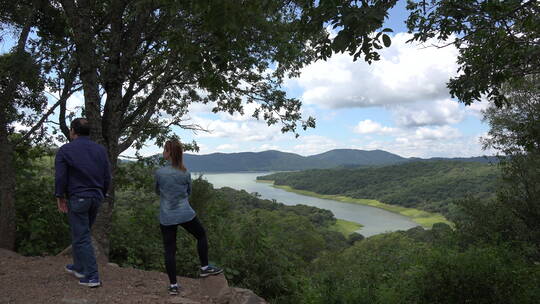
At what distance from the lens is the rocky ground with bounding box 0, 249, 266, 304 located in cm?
383

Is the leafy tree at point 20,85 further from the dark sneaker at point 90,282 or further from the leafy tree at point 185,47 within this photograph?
the dark sneaker at point 90,282

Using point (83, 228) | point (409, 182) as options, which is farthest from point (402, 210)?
point (83, 228)

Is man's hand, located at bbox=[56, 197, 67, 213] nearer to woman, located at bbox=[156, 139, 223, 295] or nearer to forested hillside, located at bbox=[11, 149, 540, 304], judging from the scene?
woman, located at bbox=[156, 139, 223, 295]

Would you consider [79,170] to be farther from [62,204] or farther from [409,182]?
[409,182]

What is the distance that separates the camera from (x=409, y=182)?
121750 mm

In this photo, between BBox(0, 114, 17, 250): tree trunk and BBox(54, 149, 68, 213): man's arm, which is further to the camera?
BBox(0, 114, 17, 250): tree trunk

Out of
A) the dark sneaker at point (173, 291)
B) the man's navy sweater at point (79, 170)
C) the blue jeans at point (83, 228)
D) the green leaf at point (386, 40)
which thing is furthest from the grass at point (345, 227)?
the green leaf at point (386, 40)

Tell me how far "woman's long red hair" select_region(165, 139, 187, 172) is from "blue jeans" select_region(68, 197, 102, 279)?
936 mm

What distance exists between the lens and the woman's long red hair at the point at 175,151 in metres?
4.11

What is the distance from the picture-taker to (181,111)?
429 inches

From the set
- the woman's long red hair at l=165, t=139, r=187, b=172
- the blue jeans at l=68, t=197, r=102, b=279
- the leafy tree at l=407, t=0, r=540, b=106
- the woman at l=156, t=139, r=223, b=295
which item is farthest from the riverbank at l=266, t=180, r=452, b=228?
the blue jeans at l=68, t=197, r=102, b=279

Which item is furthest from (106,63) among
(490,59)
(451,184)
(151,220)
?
(451,184)

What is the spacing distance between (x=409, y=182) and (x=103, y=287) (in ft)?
418

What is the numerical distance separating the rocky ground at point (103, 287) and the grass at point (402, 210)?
227ft
